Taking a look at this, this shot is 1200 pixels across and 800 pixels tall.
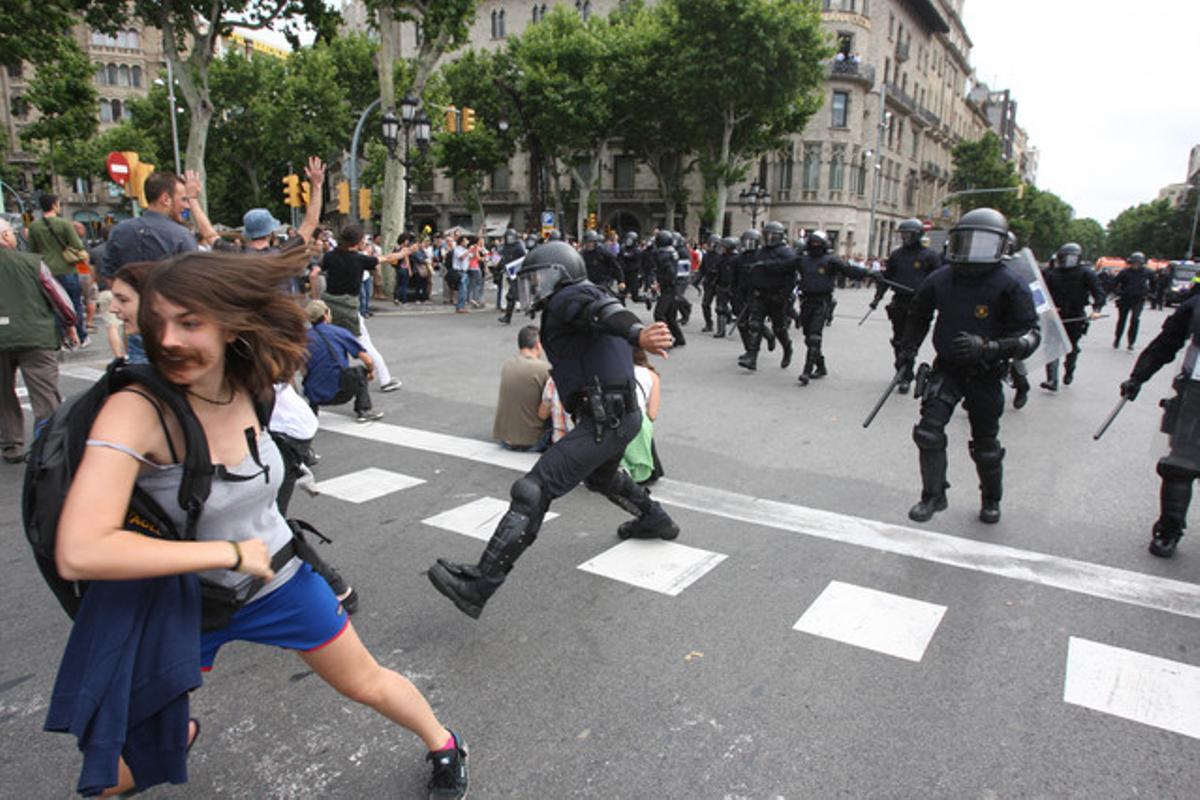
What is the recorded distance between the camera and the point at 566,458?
352 cm

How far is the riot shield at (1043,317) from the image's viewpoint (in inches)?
204

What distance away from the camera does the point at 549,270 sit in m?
3.68

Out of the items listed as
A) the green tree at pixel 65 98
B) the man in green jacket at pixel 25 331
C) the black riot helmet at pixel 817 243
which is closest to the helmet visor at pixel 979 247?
the black riot helmet at pixel 817 243

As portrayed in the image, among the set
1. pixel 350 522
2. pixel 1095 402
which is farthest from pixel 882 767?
pixel 1095 402

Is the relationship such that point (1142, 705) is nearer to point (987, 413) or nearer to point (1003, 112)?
point (987, 413)

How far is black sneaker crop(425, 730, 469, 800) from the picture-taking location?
2.27m

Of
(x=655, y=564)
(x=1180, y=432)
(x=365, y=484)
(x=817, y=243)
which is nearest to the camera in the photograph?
(x=655, y=564)

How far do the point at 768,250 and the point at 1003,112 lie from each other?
410 ft

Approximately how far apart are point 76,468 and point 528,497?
2031 mm

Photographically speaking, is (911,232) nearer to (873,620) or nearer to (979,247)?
(979,247)

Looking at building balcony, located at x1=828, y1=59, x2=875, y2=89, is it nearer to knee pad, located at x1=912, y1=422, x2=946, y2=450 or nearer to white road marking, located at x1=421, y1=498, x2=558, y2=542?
knee pad, located at x1=912, y1=422, x2=946, y2=450

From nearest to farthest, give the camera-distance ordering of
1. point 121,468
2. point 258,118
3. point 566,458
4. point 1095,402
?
point 121,468 < point 566,458 < point 1095,402 < point 258,118

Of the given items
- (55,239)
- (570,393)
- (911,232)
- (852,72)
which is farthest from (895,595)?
(852,72)

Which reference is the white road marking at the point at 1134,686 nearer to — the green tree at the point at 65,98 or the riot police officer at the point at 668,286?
the riot police officer at the point at 668,286
